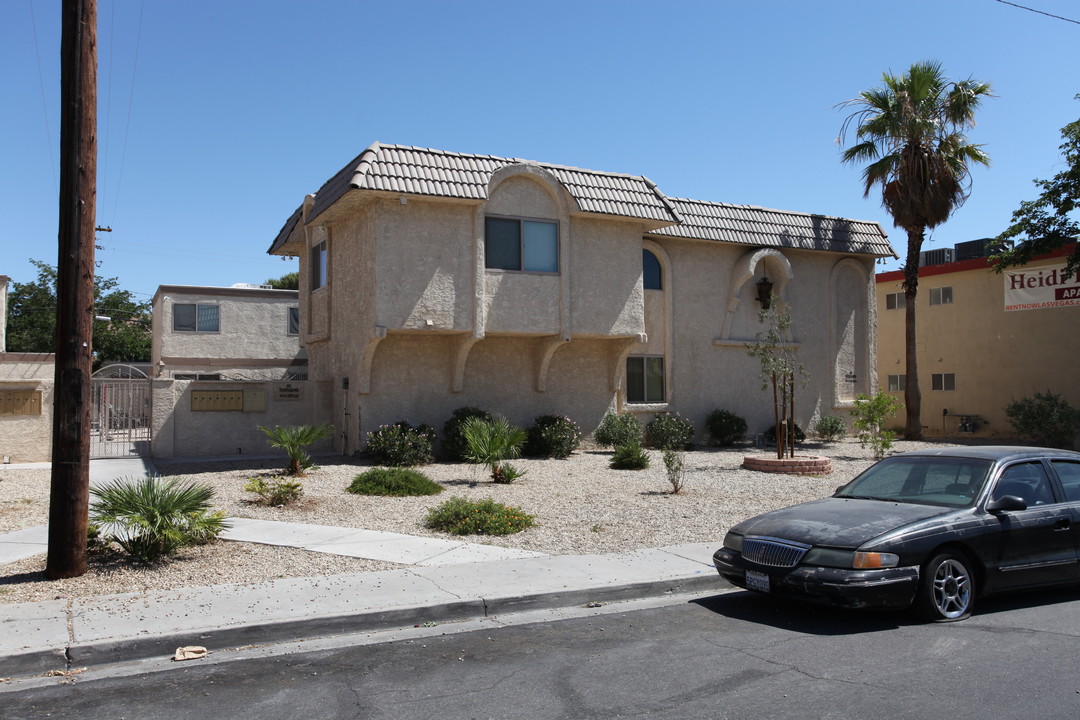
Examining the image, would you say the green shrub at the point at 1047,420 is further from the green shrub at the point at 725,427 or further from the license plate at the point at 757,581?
the license plate at the point at 757,581

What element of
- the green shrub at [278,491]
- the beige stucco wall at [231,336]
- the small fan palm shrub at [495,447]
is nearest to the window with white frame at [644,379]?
the small fan palm shrub at [495,447]

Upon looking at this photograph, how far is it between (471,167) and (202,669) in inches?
531

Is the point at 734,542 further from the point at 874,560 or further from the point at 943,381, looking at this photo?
the point at 943,381

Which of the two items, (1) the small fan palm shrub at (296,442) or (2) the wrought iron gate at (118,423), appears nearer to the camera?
(1) the small fan palm shrub at (296,442)

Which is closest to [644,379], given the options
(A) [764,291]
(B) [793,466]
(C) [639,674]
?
(A) [764,291]

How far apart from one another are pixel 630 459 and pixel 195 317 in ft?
61.9

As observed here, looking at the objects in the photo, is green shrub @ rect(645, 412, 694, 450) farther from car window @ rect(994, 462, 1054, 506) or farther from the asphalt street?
the asphalt street

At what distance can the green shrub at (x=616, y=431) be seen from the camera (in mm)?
20641

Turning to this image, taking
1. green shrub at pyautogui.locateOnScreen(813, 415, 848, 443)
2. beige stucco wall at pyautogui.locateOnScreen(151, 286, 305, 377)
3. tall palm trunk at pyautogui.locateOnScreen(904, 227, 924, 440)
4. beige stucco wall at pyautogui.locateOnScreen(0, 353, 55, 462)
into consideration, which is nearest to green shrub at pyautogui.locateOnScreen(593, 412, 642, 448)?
green shrub at pyautogui.locateOnScreen(813, 415, 848, 443)

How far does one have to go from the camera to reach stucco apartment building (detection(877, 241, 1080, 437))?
26.9 m

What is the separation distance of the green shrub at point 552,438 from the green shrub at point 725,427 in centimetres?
467

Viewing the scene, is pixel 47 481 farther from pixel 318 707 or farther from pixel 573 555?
pixel 318 707

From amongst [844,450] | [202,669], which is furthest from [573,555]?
[844,450]

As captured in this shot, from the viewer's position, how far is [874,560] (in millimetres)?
6887
